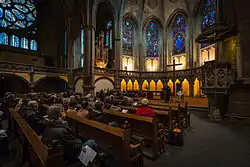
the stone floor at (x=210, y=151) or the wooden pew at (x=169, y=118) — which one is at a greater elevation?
the wooden pew at (x=169, y=118)

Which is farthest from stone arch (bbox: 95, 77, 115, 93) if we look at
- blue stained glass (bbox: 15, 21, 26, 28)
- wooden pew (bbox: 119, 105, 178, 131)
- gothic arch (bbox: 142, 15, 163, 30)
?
blue stained glass (bbox: 15, 21, 26, 28)

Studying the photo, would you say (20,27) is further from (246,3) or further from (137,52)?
(246,3)

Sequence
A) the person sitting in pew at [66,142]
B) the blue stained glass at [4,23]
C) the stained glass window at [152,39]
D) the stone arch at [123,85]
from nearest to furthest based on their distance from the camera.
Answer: the person sitting in pew at [66,142] < the blue stained glass at [4,23] < the stone arch at [123,85] < the stained glass window at [152,39]

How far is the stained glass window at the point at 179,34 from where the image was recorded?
22.7 m

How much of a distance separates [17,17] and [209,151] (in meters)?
26.4

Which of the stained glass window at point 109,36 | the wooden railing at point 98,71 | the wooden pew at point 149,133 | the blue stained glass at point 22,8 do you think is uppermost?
the blue stained glass at point 22,8

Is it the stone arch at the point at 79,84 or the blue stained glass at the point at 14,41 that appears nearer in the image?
the stone arch at the point at 79,84

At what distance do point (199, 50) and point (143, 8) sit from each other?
11.6m

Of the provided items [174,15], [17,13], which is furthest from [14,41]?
[174,15]

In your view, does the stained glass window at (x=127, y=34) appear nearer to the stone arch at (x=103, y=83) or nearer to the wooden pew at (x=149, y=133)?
the stone arch at (x=103, y=83)

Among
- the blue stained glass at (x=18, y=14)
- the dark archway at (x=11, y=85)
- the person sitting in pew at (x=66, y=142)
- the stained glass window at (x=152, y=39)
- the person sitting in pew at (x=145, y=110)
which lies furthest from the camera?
the stained glass window at (x=152, y=39)

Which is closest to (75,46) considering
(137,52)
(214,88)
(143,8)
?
(137,52)

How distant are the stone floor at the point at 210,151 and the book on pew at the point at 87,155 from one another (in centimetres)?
170

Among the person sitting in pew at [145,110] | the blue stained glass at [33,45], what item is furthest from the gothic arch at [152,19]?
the person sitting in pew at [145,110]
